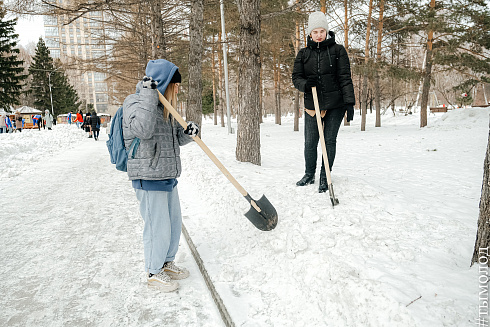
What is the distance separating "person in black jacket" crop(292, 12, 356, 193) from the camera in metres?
4.13

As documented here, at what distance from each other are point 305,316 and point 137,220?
325 cm

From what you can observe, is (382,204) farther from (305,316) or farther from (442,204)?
(305,316)

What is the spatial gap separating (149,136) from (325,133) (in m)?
2.45

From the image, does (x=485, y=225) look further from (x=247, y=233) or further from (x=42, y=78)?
(x=42, y=78)

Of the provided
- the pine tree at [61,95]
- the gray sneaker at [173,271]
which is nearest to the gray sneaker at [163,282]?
the gray sneaker at [173,271]

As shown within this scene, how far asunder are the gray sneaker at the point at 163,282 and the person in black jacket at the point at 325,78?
2.20 m

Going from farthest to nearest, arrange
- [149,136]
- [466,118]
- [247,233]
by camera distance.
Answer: [466,118]
[247,233]
[149,136]

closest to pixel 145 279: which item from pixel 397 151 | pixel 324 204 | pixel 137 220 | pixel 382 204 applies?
pixel 137 220

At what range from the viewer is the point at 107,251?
3889 mm

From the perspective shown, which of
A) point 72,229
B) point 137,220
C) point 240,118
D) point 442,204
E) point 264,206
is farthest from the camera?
point 240,118

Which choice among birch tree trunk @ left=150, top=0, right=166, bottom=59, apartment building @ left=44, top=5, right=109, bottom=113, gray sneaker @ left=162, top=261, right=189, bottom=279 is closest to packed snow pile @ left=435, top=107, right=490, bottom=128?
birch tree trunk @ left=150, top=0, right=166, bottom=59

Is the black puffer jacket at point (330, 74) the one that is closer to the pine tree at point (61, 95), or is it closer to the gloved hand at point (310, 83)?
the gloved hand at point (310, 83)

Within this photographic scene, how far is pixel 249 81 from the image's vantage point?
21.8ft

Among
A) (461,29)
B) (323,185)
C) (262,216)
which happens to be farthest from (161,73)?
(461,29)
